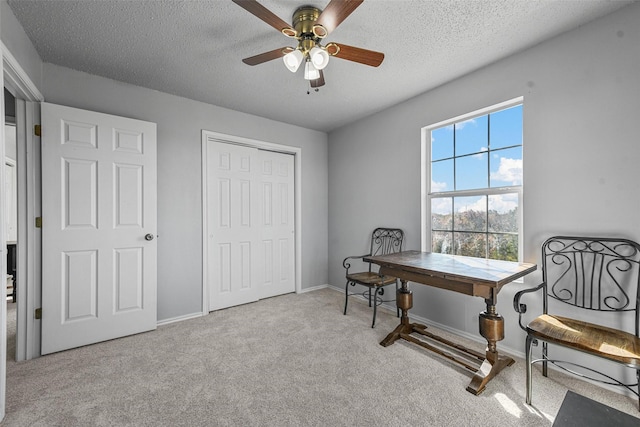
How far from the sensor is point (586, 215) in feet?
6.17

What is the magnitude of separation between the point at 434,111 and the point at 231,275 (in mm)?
3007

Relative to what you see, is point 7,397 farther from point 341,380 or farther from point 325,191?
point 325,191

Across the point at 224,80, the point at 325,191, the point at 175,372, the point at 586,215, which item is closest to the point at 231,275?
the point at 175,372

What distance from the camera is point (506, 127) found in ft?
7.75

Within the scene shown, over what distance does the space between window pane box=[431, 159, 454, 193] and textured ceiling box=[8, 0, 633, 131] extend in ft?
2.61

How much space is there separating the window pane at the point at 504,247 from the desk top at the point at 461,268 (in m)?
0.21

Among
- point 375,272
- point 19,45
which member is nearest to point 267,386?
point 375,272

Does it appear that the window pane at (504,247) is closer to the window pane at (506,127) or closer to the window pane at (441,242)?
the window pane at (441,242)

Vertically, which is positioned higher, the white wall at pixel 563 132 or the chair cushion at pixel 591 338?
the white wall at pixel 563 132

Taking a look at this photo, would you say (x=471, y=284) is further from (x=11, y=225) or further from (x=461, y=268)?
(x=11, y=225)

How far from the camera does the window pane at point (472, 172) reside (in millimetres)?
2508

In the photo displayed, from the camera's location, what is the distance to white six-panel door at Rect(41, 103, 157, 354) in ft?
7.41

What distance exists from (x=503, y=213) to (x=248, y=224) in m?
2.82

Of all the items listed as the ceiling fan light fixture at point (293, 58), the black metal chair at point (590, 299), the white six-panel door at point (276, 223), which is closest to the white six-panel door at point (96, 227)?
the white six-panel door at point (276, 223)
